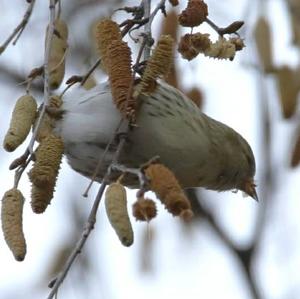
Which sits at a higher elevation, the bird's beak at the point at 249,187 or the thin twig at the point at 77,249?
the thin twig at the point at 77,249

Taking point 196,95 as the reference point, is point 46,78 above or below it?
above

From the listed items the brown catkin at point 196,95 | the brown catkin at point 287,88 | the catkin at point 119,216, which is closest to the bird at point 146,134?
the brown catkin at point 196,95

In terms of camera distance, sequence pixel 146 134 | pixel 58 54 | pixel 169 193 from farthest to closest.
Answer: pixel 146 134, pixel 58 54, pixel 169 193

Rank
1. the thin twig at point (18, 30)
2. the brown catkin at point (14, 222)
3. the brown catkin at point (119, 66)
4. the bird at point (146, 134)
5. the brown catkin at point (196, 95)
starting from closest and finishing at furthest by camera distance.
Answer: the brown catkin at point (14, 222)
the brown catkin at point (119, 66)
the thin twig at point (18, 30)
the bird at point (146, 134)
the brown catkin at point (196, 95)

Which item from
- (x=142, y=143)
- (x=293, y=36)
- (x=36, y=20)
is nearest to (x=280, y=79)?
(x=293, y=36)

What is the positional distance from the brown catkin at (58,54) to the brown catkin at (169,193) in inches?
22.1

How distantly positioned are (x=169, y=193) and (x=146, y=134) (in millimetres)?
775

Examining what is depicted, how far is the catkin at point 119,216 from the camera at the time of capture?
1.42 m

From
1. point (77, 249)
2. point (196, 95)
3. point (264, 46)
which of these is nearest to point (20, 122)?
point (77, 249)

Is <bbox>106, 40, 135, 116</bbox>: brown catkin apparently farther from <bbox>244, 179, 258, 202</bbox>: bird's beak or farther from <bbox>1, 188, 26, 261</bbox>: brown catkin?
<bbox>244, 179, 258, 202</bbox>: bird's beak

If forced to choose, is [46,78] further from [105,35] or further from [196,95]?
[196,95]

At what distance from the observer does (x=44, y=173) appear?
156 centimetres

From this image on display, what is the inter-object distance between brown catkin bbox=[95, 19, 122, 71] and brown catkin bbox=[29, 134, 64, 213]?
7.0 inches

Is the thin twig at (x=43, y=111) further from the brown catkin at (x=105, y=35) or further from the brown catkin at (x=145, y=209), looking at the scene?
the brown catkin at (x=145, y=209)
